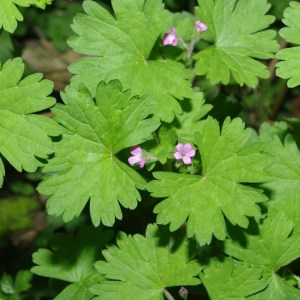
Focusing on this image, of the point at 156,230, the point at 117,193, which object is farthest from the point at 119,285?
the point at 117,193

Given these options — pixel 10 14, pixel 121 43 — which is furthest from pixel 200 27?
pixel 10 14

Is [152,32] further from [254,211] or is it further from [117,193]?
[254,211]

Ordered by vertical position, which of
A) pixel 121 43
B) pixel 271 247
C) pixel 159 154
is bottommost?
pixel 271 247

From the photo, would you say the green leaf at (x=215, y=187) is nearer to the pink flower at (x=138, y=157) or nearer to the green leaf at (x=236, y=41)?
the pink flower at (x=138, y=157)

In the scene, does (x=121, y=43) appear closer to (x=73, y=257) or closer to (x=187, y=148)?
(x=187, y=148)

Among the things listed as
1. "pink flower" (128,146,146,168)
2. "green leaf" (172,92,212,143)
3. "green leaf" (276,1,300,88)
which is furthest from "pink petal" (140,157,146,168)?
"green leaf" (276,1,300,88)
